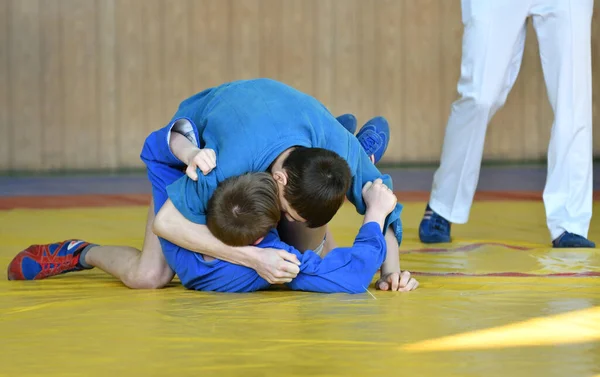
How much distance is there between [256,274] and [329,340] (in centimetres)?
61

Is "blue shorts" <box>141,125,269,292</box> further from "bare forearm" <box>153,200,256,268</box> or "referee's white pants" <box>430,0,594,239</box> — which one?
"referee's white pants" <box>430,0,594,239</box>

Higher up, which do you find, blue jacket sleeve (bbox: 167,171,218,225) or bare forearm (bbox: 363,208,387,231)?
blue jacket sleeve (bbox: 167,171,218,225)

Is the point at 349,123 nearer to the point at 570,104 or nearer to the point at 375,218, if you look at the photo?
the point at 375,218

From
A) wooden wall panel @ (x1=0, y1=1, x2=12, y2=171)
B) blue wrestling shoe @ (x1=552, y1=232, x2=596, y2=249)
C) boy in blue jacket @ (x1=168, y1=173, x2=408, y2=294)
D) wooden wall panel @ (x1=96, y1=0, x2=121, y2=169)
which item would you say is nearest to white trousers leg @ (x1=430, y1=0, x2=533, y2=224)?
blue wrestling shoe @ (x1=552, y1=232, x2=596, y2=249)

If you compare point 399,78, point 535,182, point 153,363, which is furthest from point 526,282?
point 399,78

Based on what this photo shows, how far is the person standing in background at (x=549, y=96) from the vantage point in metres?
3.35

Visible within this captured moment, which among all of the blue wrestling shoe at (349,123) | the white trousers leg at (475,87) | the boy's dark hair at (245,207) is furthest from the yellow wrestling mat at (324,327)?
the white trousers leg at (475,87)

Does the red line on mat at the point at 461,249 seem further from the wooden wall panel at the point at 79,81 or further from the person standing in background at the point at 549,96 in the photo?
the wooden wall panel at the point at 79,81

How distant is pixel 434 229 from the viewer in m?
3.46

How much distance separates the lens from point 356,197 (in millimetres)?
2482

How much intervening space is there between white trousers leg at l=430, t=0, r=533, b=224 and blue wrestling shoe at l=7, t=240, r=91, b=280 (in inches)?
55.4

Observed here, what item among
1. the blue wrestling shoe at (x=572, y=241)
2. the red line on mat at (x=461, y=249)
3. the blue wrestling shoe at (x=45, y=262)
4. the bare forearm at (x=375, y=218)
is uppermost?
the bare forearm at (x=375, y=218)

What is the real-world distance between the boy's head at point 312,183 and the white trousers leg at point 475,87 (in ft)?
4.50

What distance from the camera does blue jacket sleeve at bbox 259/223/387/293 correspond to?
2.32 meters
